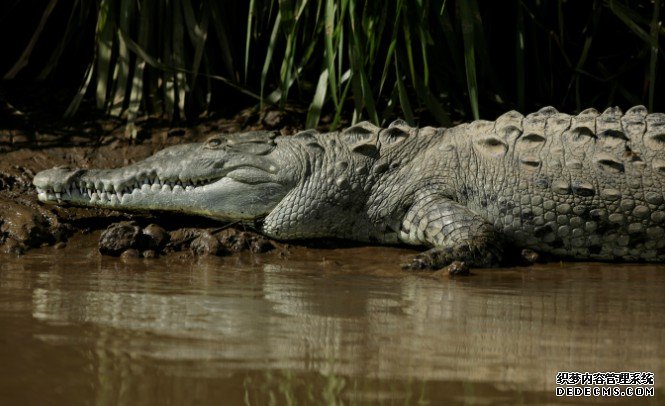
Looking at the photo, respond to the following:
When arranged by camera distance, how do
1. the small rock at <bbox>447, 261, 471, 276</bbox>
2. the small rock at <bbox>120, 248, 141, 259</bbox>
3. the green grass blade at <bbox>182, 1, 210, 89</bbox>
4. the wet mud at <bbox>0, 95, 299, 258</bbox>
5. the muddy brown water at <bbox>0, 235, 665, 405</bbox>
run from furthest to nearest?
the green grass blade at <bbox>182, 1, 210, 89</bbox>, the wet mud at <bbox>0, 95, 299, 258</bbox>, the small rock at <bbox>120, 248, 141, 259</bbox>, the small rock at <bbox>447, 261, 471, 276</bbox>, the muddy brown water at <bbox>0, 235, 665, 405</bbox>

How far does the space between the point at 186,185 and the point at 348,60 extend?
160 cm

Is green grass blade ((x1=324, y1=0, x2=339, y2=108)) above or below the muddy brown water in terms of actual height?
above

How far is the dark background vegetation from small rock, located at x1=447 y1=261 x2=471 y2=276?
170cm

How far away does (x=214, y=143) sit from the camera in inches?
237

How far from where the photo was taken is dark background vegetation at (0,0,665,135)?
6426 mm

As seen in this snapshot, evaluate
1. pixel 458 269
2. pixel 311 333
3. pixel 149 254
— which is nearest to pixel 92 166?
pixel 149 254

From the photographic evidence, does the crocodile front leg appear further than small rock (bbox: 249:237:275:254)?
No

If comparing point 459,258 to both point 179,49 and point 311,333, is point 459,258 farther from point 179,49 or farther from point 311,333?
point 179,49

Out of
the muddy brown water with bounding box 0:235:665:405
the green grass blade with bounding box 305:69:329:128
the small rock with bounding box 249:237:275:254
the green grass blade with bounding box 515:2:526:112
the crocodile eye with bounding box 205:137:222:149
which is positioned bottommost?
Result: the muddy brown water with bounding box 0:235:665:405

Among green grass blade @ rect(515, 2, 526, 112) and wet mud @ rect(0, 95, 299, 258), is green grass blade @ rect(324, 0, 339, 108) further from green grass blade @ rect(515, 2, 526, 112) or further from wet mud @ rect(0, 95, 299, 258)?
green grass blade @ rect(515, 2, 526, 112)

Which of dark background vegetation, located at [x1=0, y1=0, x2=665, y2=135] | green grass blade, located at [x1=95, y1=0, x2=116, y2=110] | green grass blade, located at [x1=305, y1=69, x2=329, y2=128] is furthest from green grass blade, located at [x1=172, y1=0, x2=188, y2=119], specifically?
green grass blade, located at [x1=305, y1=69, x2=329, y2=128]

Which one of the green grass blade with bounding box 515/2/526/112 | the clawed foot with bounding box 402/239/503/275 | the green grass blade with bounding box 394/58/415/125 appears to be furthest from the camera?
the green grass blade with bounding box 515/2/526/112

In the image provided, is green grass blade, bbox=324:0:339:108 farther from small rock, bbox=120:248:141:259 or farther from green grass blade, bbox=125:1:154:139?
small rock, bbox=120:248:141:259

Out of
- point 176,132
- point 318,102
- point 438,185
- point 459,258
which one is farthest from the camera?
point 176,132
